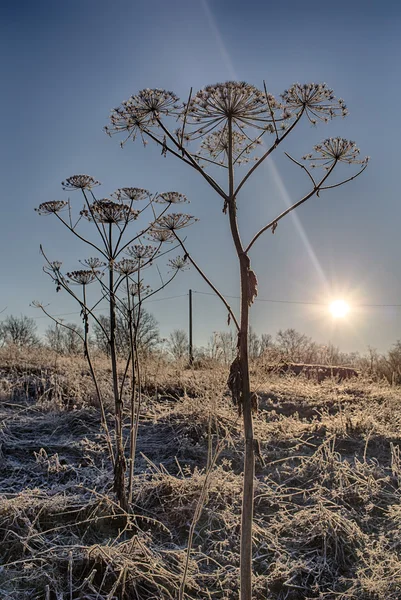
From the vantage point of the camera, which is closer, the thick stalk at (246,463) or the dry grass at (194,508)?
the thick stalk at (246,463)

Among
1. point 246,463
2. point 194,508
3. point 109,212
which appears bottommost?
point 194,508

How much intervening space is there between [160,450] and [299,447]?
123 cm

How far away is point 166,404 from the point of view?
5.56m

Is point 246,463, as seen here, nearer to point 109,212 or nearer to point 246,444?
point 246,444

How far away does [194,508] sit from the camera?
10.4 ft

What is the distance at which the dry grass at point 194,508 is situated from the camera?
8.23ft

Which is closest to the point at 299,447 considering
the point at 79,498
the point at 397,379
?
the point at 79,498

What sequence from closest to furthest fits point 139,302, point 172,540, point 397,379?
point 172,540 → point 139,302 → point 397,379

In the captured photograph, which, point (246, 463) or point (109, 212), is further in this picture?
point (109, 212)

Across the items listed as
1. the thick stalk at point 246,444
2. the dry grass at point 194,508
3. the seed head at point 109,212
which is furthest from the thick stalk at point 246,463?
the seed head at point 109,212

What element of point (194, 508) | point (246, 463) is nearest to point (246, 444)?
point (246, 463)

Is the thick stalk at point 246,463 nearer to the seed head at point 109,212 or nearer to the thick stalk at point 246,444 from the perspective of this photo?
the thick stalk at point 246,444

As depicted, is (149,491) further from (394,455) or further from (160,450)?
(394,455)

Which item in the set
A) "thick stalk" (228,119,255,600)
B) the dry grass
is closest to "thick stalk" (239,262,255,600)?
"thick stalk" (228,119,255,600)
